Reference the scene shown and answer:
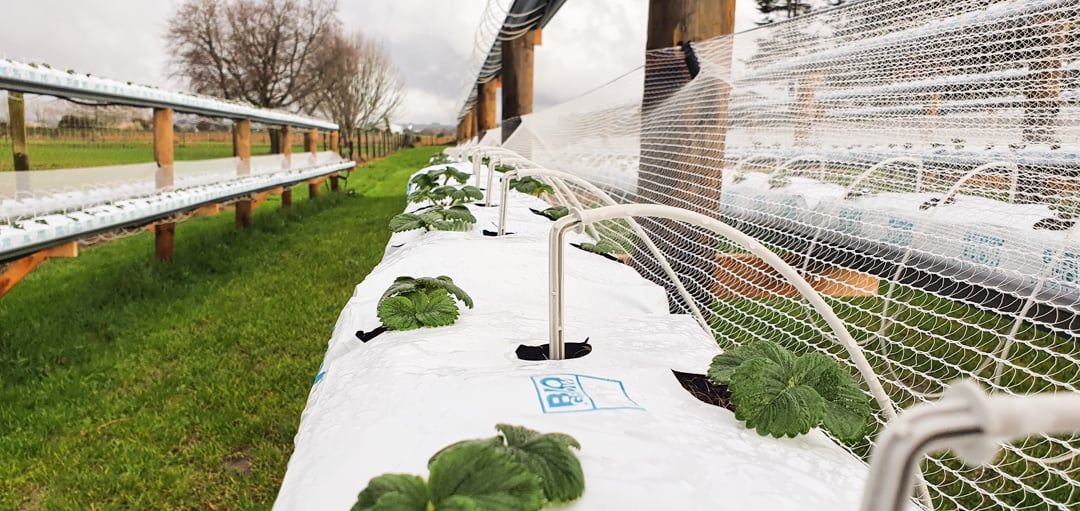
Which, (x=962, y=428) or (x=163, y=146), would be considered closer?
(x=962, y=428)

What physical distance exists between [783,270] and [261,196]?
6658mm

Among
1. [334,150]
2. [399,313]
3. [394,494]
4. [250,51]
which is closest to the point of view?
[394,494]

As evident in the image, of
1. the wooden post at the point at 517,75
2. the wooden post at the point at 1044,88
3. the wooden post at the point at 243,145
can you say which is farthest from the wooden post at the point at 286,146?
the wooden post at the point at 1044,88

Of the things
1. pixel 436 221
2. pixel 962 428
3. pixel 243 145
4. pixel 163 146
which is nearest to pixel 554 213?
pixel 436 221

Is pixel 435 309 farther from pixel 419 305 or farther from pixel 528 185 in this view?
pixel 528 185

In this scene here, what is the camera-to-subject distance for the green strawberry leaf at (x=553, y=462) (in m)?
0.65

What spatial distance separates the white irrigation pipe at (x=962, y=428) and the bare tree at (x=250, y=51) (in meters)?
17.6

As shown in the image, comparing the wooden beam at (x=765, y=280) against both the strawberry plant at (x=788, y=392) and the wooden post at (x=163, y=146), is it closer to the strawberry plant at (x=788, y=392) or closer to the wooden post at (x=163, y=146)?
the strawberry plant at (x=788, y=392)

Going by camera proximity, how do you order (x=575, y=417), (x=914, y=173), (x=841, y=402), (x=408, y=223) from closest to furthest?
(x=575, y=417) → (x=841, y=402) → (x=408, y=223) → (x=914, y=173)

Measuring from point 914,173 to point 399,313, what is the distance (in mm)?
3216

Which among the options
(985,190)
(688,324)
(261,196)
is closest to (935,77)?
(985,190)

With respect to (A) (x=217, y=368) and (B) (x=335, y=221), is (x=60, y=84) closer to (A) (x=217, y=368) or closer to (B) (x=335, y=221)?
(A) (x=217, y=368)

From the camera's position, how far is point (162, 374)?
2.82m

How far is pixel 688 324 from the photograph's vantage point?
1272mm
